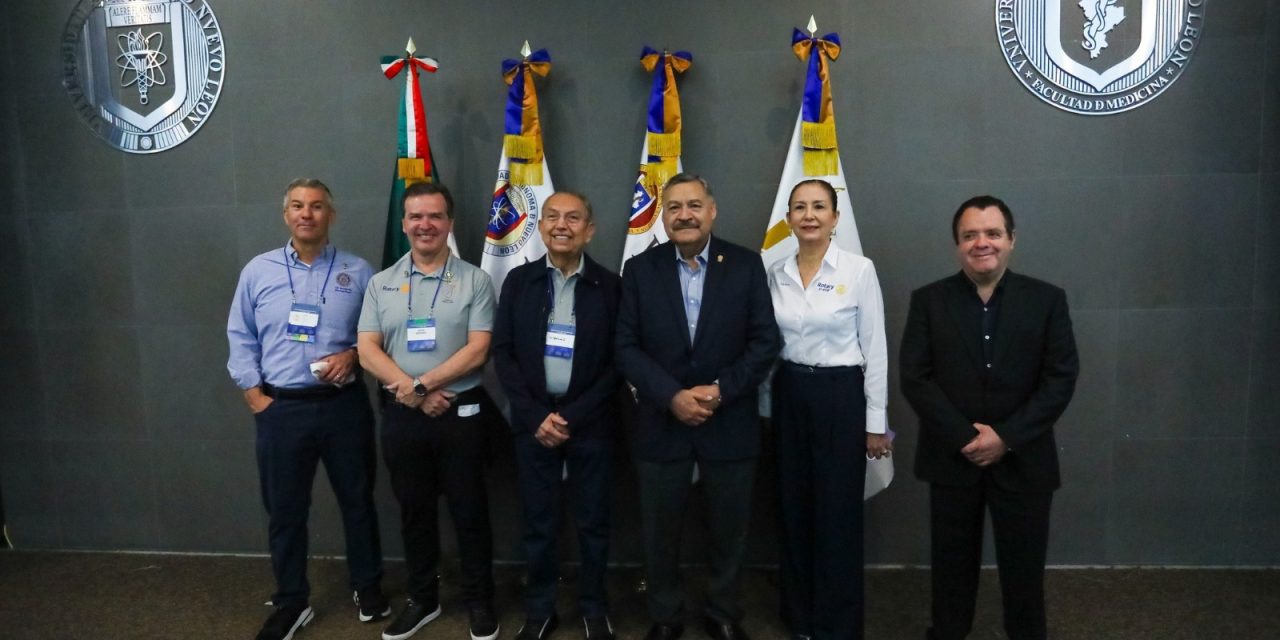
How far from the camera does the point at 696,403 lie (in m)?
2.29

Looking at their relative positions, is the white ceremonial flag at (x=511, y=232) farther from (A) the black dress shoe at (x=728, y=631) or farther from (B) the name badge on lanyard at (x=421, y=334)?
(A) the black dress shoe at (x=728, y=631)

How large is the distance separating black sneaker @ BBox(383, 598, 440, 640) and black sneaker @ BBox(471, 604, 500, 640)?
8.6 inches

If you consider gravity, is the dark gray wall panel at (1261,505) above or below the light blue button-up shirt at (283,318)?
below

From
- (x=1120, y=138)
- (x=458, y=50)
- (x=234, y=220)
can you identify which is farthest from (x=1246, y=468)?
(x=234, y=220)

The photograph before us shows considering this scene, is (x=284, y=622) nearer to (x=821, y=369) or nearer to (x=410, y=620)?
(x=410, y=620)

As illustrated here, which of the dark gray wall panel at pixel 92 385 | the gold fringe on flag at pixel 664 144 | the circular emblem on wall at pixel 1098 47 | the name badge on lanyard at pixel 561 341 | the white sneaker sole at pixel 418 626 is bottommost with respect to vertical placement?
the white sneaker sole at pixel 418 626

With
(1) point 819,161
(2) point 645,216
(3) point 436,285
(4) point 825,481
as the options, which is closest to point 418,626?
(3) point 436,285

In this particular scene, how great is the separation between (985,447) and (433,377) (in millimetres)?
1791

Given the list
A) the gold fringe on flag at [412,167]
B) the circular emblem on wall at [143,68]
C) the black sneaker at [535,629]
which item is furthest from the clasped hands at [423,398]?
the circular emblem on wall at [143,68]

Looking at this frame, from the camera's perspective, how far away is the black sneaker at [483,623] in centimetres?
261

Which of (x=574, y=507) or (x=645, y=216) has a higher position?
(x=645, y=216)

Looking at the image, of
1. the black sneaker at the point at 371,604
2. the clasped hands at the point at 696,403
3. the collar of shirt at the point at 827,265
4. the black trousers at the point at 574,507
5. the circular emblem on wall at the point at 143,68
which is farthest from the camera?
the circular emblem on wall at the point at 143,68

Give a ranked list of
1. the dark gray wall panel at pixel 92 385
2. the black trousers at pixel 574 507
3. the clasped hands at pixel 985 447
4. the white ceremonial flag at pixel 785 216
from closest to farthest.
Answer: the clasped hands at pixel 985 447, the black trousers at pixel 574 507, the white ceremonial flag at pixel 785 216, the dark gray wall panel at pixel 92 385

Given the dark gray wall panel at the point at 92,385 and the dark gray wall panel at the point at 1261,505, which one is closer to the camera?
the dark gray wall panel at the point at 1261,505
